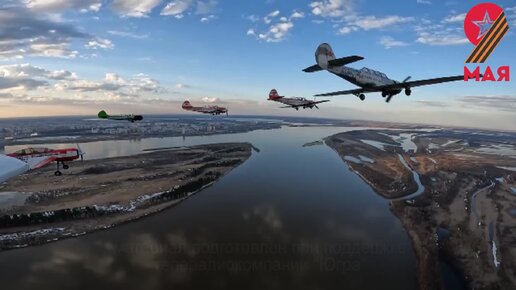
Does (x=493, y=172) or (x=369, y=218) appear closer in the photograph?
(x=369, y=218)

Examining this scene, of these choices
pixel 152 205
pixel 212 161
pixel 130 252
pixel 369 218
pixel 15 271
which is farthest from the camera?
pixel 212 161

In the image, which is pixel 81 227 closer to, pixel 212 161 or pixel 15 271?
pixel 15 271

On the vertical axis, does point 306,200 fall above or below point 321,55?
below

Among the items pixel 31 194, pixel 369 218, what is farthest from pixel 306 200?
pixel 31 194

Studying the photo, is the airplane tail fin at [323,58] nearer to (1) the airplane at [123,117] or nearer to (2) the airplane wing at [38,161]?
(2) the airplane wing at [38,161]

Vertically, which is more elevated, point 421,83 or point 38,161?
point 421,83

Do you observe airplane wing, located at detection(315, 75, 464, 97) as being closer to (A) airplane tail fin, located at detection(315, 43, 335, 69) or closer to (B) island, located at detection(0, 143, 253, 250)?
(A) airplane tail fin, located at detection(315, 43, 335, 69)

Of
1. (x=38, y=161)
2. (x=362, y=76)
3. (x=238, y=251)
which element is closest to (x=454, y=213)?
(x=238, y=251)

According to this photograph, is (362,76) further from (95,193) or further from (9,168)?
(95,193)
